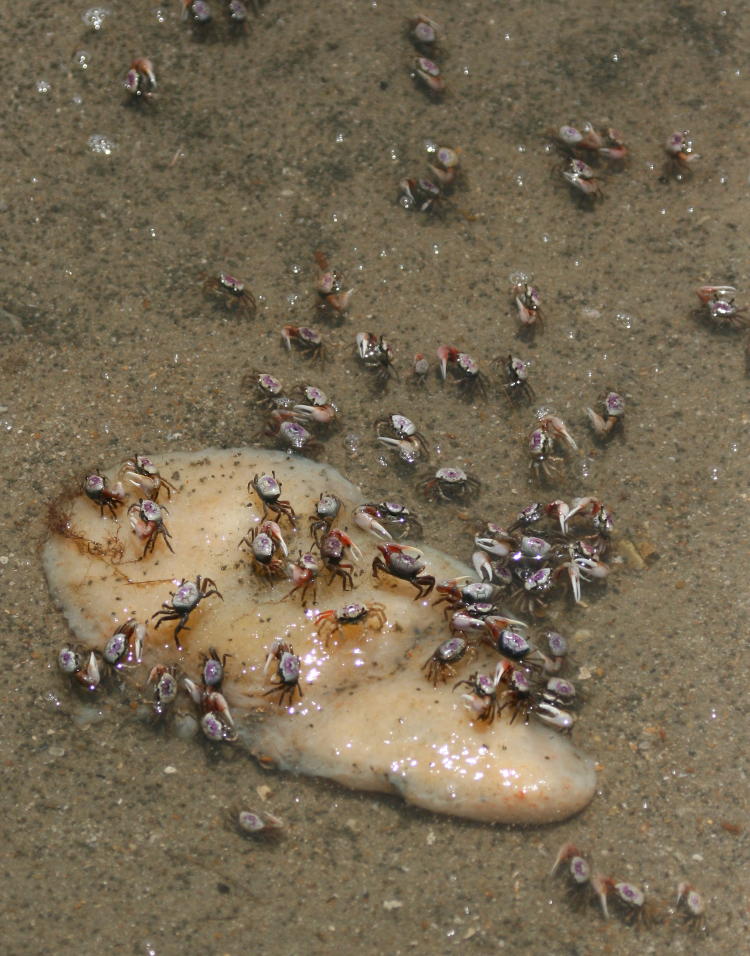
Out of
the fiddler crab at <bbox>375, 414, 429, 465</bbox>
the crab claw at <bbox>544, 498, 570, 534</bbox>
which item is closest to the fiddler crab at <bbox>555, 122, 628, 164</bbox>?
the fiddler crab at <bbox>375, 414, 429, 465</bbox>

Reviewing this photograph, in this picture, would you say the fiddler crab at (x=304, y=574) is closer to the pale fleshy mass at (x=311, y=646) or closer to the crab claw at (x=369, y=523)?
the pale fleshy mass at (x=311, y=646)

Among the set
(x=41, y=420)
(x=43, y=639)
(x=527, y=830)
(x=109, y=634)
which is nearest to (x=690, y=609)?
(x=527, y=830)

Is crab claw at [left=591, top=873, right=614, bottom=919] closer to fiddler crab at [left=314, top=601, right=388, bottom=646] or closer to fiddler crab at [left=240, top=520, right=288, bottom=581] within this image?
fiddler crab at [left=314, top=601, right=388, bottom=646]

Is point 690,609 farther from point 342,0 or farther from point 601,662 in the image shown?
point 342,0

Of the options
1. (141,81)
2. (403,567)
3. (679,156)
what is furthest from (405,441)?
(141,81)

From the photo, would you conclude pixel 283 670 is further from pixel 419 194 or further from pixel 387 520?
pixel 419 194
